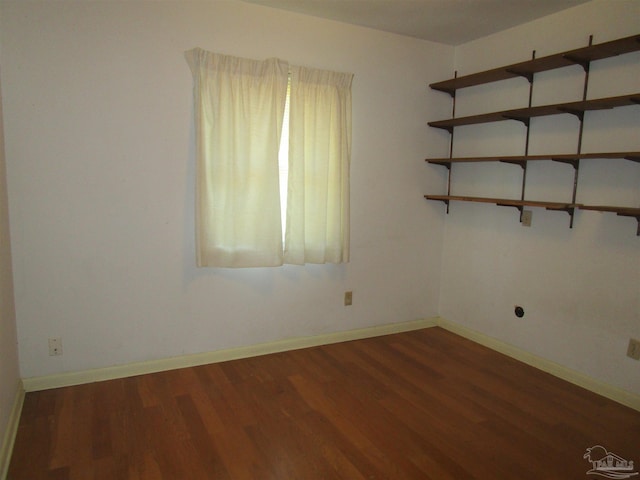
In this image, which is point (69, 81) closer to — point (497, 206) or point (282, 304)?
point (282, 304)

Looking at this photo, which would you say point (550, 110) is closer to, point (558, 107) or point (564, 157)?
point (558, 107)

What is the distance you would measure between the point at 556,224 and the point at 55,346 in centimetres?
340

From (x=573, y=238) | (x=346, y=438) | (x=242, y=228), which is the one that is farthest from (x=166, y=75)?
(x=573, y=238)

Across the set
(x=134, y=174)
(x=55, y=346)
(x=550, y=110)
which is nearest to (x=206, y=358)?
(x=55, y=346)

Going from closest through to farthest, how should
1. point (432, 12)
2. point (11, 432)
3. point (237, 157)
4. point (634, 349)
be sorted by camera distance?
point (11, 432)
point (634, 349)
point (237, 157)
point (432, 12)

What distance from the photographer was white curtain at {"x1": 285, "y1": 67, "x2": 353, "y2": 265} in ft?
9.80

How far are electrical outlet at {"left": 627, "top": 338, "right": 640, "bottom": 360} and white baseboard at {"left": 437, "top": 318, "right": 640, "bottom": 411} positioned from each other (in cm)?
23

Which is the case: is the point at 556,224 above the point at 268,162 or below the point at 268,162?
below

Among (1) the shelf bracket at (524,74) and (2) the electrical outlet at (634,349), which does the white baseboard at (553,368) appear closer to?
(2) the electrical outlet at (634,349)

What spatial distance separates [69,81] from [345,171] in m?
1.87

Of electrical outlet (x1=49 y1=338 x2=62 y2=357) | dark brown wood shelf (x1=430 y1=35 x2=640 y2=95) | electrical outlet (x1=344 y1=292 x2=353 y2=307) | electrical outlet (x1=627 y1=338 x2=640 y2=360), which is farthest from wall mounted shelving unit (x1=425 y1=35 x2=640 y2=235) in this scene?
electrical outlet (x1=49 y1=338 x2=62 y2=357)

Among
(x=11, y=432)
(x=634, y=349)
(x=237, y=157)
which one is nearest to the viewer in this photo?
(x=11, y=432)

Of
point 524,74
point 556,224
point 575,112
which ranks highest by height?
point 524,74

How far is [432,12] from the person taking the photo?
291cm
